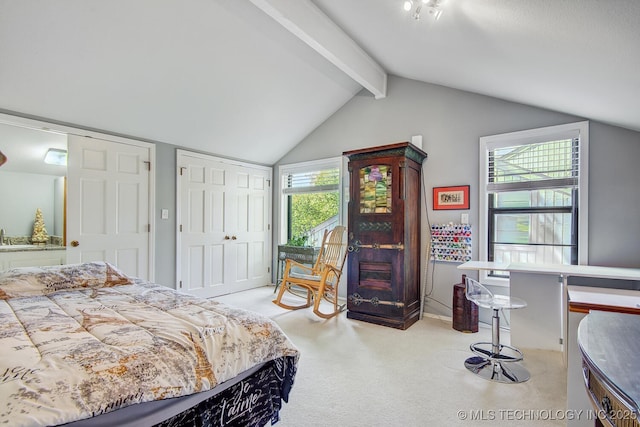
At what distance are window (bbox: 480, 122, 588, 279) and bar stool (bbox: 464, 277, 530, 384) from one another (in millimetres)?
1005

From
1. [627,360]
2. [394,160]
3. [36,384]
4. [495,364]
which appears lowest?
[495,364]

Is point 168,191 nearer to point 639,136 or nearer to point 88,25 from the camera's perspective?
point 88,25

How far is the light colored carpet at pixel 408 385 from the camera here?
189 centimetres

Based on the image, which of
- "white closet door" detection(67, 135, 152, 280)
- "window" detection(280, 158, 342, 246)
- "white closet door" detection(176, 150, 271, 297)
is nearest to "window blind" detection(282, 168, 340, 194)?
"window" detection(280, 158, 342, 246)

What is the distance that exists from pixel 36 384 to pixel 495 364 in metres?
2.78

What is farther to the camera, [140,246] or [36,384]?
[140,246]

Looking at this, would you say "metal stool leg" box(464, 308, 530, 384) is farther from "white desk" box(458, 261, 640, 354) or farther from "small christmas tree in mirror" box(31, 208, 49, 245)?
"small christmas tree in mirror" box(31, 208, 49, 245)

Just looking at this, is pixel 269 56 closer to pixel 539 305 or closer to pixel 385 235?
pixel 385 235

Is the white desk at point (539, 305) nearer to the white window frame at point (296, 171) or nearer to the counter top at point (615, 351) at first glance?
the counter top at point (615, 351)

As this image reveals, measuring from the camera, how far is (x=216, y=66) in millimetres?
3316

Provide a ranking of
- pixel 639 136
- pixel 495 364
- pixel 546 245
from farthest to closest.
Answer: pixel 546 245 → pixel 639 136 → pixel 495 364

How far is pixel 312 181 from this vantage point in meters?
5.14

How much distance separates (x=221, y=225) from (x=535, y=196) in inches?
161

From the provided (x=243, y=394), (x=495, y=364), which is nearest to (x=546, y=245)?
(x=495, y=364)
